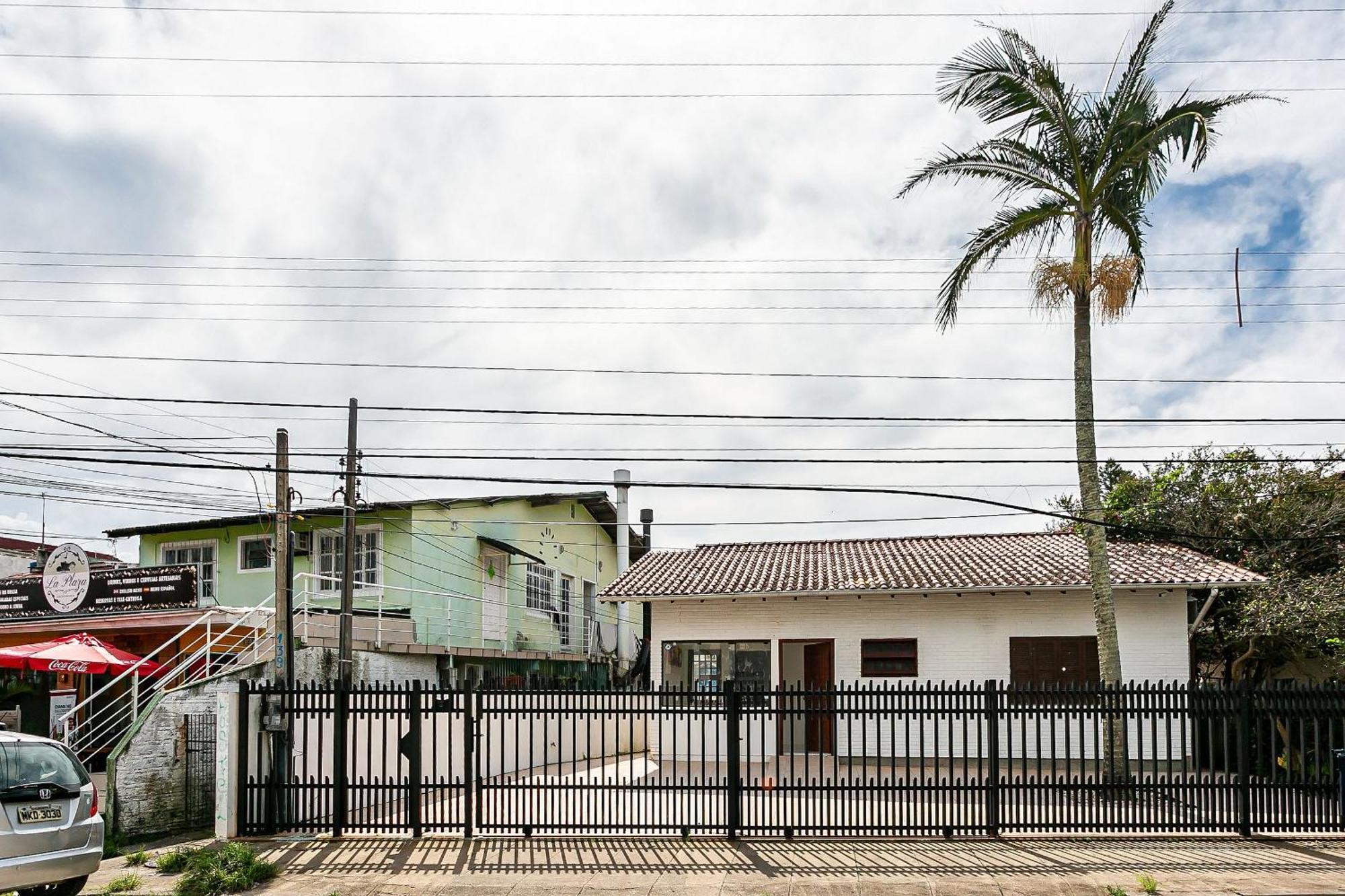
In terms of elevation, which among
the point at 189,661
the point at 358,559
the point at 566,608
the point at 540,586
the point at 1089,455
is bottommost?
the point at 189,661

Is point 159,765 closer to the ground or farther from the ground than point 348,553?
closer to the ground

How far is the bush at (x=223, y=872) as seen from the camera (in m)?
10.3

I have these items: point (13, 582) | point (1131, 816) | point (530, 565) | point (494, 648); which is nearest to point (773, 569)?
point (494, 648)

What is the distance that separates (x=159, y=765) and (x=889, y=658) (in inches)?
519

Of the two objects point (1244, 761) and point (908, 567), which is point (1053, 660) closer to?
→ point (908, 567)

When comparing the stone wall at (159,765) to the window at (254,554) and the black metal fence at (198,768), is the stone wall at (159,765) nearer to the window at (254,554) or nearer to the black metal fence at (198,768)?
the black metal fence at (198,768)

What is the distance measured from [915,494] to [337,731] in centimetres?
878

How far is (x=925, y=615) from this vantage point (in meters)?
21.2

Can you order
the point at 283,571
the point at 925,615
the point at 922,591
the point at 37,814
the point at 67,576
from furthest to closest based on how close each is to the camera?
1. the point at 925,615
2. the point at 922,591
3. the point at 67,576
4. the point at 283,571
5. the point at 37,814

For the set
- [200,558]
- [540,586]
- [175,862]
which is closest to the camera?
[175,862]

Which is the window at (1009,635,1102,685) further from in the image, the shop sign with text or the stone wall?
the shop sign with text

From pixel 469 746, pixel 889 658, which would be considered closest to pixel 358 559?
pixel 889 658

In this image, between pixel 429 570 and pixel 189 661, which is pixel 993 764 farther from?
pixel 429 570

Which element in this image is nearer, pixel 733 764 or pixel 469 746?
pixel 469 746
